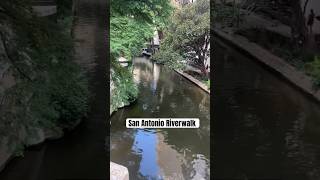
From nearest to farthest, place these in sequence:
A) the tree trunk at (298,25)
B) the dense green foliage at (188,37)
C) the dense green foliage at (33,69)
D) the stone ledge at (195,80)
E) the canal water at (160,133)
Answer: the dense green foliage at (33,69)
the tree trunk at (298,25)
the canal water at (160,133)
the dense green foliage at (188,37)
the stone ledge at (195,80)

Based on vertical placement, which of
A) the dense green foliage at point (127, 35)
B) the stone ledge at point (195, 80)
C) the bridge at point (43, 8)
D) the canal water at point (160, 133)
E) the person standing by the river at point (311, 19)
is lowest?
the canal water at point (160, 133)

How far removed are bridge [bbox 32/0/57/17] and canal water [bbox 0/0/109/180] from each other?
363 mm

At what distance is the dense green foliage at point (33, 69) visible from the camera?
2.90 metres

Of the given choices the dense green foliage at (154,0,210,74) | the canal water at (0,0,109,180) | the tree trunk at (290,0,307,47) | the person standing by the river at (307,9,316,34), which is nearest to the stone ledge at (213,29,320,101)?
the tree trunk at (290,0,307,47)

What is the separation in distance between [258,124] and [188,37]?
1202 millimetres

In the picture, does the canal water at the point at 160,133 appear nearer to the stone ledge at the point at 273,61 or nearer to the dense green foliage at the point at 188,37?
the dense green foliage at the point at 188,37

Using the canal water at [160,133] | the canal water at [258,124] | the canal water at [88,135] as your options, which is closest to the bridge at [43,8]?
the canal water at [88,135]

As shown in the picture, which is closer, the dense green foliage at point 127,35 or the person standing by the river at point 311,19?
the person standing by the river at point 311,19

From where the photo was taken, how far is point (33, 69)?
117 inches

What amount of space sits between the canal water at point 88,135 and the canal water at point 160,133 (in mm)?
300

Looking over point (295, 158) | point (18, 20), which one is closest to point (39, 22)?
point (18, 20)

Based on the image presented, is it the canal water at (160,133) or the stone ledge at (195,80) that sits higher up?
the stone ledge at (195,80)

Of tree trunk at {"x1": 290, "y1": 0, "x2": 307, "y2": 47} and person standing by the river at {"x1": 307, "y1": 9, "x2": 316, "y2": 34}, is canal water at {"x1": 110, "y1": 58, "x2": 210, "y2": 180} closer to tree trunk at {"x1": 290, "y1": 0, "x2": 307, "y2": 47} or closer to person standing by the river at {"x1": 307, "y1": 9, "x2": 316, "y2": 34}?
tree trunk at {"x1": 290, "y1": 0, "x2": 307, "y2": 47}

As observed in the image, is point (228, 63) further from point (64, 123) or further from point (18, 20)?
point (18, 20)
